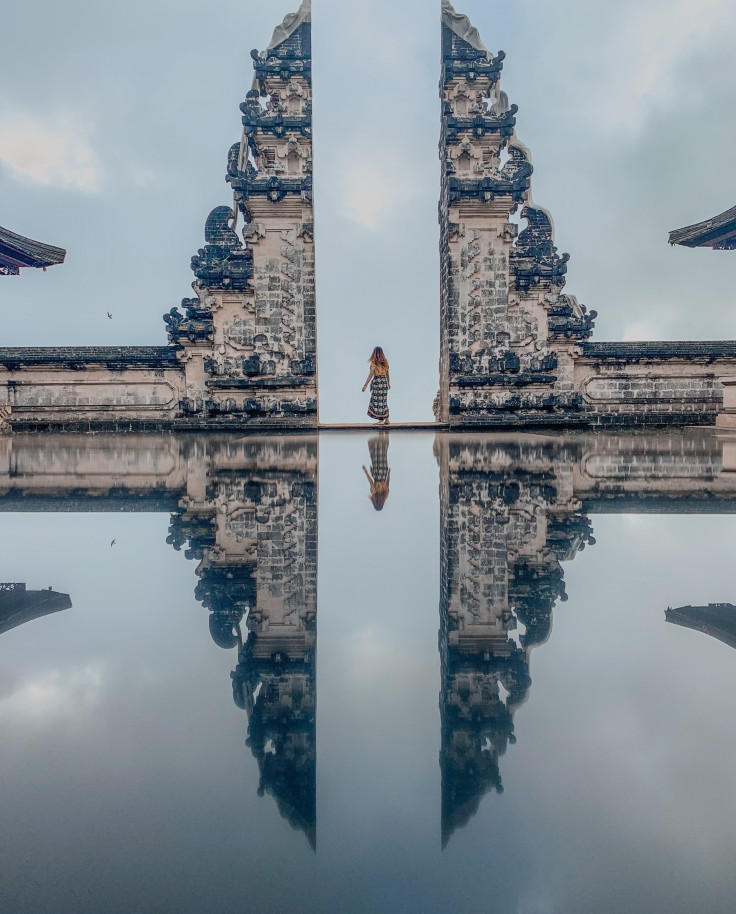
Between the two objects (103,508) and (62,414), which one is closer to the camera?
(103,508)

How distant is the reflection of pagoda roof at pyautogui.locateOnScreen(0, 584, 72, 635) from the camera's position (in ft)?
4.36

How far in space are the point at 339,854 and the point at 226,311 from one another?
424 inches

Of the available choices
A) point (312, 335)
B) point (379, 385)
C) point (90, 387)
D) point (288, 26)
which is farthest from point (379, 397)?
point (288, 26)

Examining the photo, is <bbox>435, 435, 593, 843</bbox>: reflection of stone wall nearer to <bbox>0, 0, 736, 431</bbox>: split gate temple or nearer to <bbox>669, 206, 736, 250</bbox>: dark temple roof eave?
<bbox>0, 0, 736, 431</bbox>: split gate temple

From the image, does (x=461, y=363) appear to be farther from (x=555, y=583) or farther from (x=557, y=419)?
(x=555, y=583)

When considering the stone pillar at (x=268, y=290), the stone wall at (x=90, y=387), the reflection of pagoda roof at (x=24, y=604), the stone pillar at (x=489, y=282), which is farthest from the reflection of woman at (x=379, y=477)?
the stone wall at (x=90, y=387)

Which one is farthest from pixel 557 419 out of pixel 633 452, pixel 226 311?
pixel 226 311

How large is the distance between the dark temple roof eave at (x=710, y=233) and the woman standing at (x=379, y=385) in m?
6.11

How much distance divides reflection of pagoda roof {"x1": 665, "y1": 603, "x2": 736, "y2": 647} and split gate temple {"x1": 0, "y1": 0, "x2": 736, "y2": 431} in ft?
30.1

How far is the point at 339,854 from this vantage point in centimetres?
60

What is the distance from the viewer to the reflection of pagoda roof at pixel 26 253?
1168 centimetres

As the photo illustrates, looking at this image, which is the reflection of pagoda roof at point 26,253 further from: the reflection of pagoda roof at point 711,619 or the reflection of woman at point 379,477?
the reflection of pagoda roof at point 711,619

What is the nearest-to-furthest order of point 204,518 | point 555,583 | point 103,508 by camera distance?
point 555,583 → point 204,518 → point 103,508

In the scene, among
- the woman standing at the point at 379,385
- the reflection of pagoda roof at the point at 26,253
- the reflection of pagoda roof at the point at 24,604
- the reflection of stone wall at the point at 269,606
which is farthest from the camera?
the woman standing at the point at 379,385
